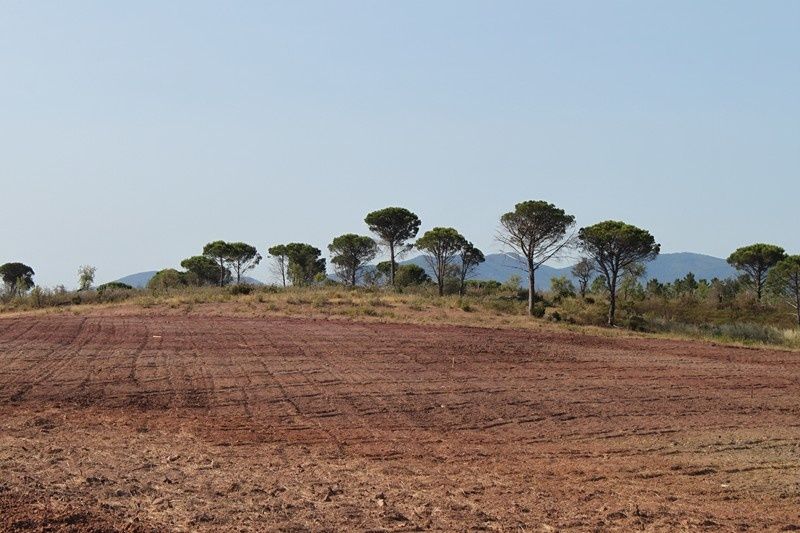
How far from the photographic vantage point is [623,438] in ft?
38.3

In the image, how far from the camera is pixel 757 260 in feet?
196

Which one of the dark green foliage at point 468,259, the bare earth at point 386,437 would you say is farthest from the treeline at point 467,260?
the bare earth at point 386,437

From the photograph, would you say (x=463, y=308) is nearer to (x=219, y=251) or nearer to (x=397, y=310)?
(x=397, y=310)

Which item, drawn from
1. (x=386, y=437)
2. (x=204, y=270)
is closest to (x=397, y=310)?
(x=386, y=437)

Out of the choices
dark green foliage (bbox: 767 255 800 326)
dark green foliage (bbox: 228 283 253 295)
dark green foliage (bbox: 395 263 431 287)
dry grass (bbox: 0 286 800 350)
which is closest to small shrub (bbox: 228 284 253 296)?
dark green foliage (bbox: 228 283 253 295)

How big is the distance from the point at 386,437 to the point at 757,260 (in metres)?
56.2

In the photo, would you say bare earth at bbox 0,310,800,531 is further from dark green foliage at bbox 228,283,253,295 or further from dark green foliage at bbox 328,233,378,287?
dark green foliage at bbox 328,233,378,287

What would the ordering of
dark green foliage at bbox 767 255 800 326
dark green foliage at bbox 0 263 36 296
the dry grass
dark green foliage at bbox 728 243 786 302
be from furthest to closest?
dark green foliage at bbox 0 263 36 296 → dark green foliage at bbox 728 243 786 302 → dark green foliage at bbox 767 255 800 326 → the dry grass

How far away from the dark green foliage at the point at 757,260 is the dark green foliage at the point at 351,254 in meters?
30.7

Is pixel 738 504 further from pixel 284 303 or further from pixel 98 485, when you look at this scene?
pixel 284 303

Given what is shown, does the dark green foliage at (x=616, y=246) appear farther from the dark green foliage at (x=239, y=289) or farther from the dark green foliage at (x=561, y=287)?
the dark green foliage at (x=239, y=289)

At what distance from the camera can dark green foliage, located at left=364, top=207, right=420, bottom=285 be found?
196 ft

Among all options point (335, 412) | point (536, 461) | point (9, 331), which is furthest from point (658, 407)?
point (9, 331)

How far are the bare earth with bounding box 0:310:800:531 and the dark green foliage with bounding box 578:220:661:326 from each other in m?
19.5
